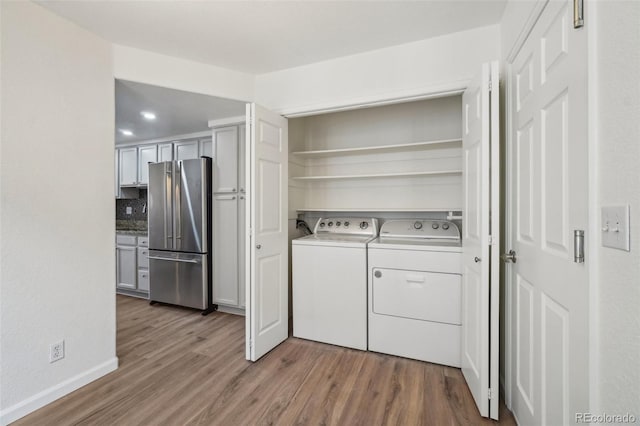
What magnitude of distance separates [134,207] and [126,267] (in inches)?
46.0

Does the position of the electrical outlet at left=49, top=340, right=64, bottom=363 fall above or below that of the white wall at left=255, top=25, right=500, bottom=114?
below

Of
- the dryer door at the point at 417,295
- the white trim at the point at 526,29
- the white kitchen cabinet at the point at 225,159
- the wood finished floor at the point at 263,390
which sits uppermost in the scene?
the white trim at the point at 526,29

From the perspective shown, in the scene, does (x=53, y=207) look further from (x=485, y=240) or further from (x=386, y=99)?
(x=485, y=240)

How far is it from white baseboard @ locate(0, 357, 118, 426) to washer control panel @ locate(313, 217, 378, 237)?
199cm

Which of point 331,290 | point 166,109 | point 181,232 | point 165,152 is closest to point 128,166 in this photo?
point 165,152

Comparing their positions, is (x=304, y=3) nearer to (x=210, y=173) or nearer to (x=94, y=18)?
(x=94, y=18)

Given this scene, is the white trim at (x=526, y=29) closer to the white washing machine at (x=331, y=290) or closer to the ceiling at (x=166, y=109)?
the white washing machine at (x=331, y=290)

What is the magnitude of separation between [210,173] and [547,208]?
306 centimetres

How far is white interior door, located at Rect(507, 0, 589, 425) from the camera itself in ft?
2.90

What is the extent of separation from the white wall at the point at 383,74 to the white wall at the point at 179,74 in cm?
18

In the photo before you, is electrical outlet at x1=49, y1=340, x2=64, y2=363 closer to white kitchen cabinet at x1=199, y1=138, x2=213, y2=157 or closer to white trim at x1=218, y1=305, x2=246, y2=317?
white trim at x1=218, y1=305, x2=246, y2=317

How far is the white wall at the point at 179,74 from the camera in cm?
210

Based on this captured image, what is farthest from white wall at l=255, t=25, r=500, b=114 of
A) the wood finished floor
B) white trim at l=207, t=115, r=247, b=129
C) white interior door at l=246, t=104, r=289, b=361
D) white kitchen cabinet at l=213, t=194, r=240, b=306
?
the wood finished floor

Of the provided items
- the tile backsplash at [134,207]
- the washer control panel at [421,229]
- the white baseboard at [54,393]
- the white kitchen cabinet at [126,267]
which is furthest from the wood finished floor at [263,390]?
the tile backsplash at [134,207]
